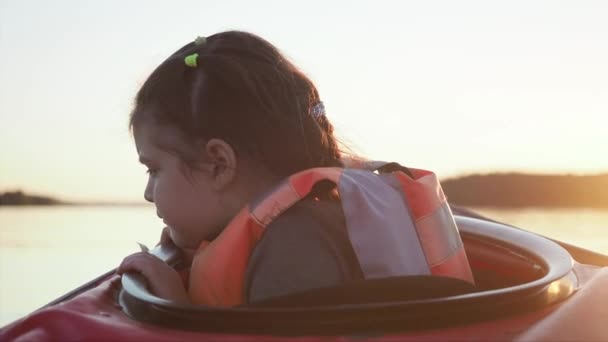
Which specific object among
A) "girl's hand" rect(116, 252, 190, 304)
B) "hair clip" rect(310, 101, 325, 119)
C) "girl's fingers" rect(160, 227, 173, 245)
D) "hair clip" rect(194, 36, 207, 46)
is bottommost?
"girl's fingers" rect(160, 227, 173, 245)

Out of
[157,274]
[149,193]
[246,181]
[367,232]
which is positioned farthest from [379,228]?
[149,193]

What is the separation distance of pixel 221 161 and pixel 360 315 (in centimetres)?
61

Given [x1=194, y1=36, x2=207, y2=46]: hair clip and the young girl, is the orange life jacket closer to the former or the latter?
the young girl

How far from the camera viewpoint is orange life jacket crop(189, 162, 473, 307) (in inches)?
55.3

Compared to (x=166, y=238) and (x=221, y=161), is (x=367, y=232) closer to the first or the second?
(x=221, y=161)

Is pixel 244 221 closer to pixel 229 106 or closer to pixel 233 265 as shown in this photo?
pixel 233 265

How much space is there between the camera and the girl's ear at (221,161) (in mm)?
1578

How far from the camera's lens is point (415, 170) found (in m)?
1.67

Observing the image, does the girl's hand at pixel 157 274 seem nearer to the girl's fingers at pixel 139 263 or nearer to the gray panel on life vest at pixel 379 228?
the girl's fingers at pixel 139 263

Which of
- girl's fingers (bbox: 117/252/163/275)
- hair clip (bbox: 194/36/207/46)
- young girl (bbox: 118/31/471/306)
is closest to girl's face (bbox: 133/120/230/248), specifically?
young girl (bbox: 118/31/471/306)

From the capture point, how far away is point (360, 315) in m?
1.06

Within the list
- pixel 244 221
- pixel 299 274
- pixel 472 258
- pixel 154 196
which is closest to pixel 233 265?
pixel 244 221

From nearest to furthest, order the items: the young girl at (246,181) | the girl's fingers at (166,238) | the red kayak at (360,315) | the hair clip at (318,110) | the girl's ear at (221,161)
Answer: the red kayak at (360,315) → the young girl at (246,181) → the girl's ear at (221,161) → the hair clip at (318,110) → the girl's fingers at (166,238)

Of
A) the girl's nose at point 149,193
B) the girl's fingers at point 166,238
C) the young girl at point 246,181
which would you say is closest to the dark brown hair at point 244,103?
the young girl at point 246,181
